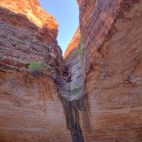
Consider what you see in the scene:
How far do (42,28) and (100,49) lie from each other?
7878 millimetres

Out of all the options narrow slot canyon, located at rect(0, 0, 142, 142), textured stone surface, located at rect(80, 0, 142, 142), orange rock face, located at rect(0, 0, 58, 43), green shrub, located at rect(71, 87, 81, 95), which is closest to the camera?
textured stone surface, located at rect(80, 0, 142, 142)

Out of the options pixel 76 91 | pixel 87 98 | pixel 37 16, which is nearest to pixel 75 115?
pixel 87 98

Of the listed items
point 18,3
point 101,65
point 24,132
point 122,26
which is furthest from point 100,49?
point 18,3

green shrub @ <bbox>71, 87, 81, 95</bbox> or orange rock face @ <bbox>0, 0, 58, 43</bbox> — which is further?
orange rock face @ <bbox>0, 0, 58, 43</bbox>

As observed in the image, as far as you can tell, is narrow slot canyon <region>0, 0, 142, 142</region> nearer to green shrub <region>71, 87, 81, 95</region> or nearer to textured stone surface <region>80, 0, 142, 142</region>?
textured stone surface <region>80, 0, 142, 142</region>

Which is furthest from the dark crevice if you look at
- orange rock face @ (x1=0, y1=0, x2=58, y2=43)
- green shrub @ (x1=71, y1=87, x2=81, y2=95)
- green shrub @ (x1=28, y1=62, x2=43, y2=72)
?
orange rock face @ (x1=0, y1=0, x2=58, y2=43)

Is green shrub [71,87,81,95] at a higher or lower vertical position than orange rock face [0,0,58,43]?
lower

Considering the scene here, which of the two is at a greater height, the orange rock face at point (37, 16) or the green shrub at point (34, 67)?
the orange rock face at point (37, 16)

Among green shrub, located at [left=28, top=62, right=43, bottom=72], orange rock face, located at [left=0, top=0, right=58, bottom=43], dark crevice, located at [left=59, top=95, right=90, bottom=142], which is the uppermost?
orange rock face, located at [left=0, top=0, right=58, bottom=43]

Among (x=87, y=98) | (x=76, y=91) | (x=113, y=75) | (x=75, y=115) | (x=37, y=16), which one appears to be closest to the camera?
(x=113, y=75)

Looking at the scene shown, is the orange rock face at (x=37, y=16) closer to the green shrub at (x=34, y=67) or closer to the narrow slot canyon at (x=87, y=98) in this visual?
the green shrub at (x=34, y=67)

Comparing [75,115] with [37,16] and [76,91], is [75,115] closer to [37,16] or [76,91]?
[76,91]

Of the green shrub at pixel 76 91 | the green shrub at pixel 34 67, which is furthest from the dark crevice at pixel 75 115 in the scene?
the green shrub at pixel 34 67

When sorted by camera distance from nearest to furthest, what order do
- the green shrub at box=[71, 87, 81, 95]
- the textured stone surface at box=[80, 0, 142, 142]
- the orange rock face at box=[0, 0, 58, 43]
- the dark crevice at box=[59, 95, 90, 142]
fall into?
the textured stone surface at box=[80, 0, 142, 142] < the dark crevice at box=[59, 95, 90, 142] < the green shrub at box=[71, 87, 81, 95] < the orange rock face at box=[0, 0, 58, 43]
